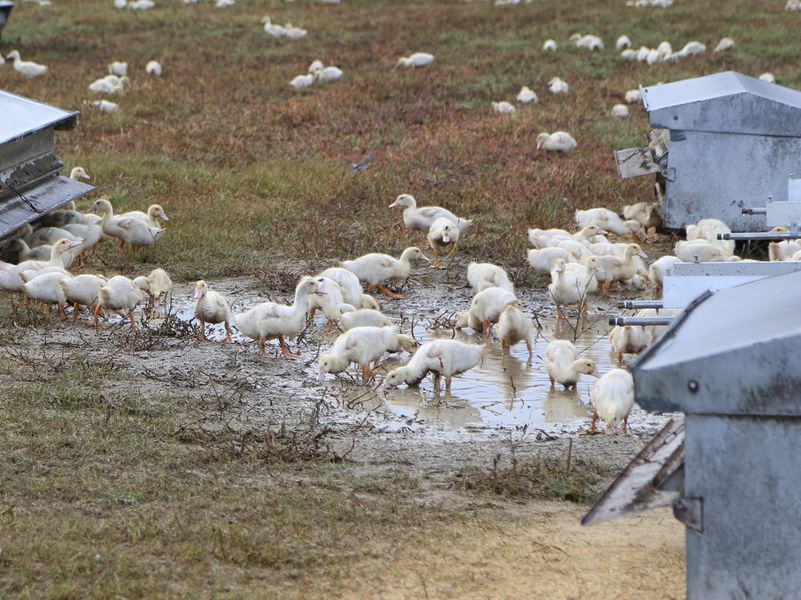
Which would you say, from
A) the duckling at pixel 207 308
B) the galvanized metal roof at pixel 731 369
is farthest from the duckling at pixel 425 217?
the galvanized metal roof at pixel 731 369

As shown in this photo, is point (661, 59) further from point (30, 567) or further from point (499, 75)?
point (30, 567)

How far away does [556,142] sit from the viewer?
54.5 ft

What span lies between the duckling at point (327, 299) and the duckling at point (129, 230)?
9.27ft

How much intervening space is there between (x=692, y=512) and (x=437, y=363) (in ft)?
13.9

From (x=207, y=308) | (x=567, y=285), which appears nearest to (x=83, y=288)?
(x=207, y=308)

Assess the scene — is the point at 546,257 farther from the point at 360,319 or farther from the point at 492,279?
the point at 360,319

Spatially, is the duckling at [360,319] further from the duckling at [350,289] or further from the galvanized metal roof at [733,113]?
the galvanized metal roof at [733,113]

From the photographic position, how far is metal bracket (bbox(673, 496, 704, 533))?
4125 mm

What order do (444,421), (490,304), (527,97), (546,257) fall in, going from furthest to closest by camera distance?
1. (527,97)
2. (546,257)
3. (490,304)
4. (444,421)

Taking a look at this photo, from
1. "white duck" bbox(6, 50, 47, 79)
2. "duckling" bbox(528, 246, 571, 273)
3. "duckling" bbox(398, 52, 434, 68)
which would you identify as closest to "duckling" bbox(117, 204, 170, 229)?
"duckling" bbox(528, 246, 571, 273)

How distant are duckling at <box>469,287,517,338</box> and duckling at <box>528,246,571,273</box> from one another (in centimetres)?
150

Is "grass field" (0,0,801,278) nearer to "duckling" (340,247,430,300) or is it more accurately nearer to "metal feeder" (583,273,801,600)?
"duckling" (340,247,430,300)

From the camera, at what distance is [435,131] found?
59.2 ft

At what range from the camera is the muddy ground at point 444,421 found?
5348 millimetres
